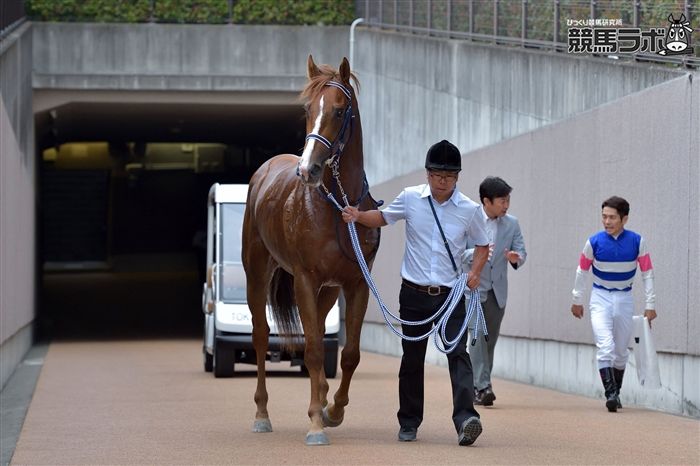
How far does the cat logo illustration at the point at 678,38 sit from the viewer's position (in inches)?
571

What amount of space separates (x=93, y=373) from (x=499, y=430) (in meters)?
9.62

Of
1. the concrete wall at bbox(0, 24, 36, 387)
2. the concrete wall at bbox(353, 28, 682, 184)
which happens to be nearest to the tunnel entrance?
the concrete wall at bbox(353, 28, 682, 184)

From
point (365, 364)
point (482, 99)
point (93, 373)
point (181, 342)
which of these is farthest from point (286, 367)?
point (181, 342)

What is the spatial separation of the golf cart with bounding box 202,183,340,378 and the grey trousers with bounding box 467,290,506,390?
418 cm

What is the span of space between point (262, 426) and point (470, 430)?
2.01 meters

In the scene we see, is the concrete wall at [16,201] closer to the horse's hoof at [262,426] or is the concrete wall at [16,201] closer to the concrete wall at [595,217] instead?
the concrete wall at [595,217]

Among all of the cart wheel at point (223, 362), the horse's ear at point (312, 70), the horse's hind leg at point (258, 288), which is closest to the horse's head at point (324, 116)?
the horse's ear at point (312, 70)

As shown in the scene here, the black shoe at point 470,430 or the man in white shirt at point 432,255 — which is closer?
the black shoe at point 470,430

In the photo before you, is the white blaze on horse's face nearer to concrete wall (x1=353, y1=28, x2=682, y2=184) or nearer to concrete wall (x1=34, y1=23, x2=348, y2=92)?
concrete wall (x1=353, y1=28, x2=682, y2=184)

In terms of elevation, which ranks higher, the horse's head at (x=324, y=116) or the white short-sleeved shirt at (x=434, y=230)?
the horse's head at (x=324, y=116)

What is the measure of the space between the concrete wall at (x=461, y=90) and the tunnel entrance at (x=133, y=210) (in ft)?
32.5

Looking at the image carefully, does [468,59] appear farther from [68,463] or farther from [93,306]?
[93,306]

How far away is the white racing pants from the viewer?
1321 cm

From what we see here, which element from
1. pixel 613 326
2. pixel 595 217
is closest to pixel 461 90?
pixel 595 217
